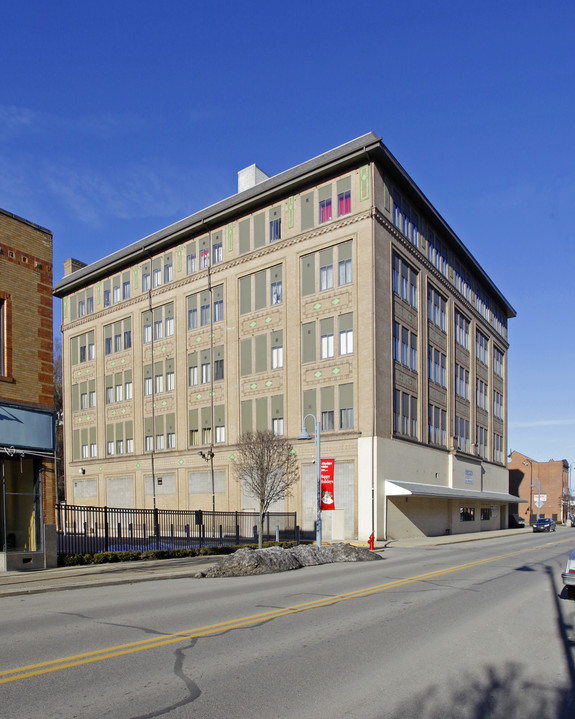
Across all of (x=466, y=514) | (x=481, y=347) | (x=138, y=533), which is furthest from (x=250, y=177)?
(x=466, y=514)

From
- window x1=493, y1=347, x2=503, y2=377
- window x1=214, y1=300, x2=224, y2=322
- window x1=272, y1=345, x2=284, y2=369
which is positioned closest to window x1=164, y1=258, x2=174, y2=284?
window x1=214, y1=300, x2=224, y2=322

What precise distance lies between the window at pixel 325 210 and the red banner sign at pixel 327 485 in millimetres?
18160

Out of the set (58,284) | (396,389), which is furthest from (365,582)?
(58,284)

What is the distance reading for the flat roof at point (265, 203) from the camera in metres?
40.3

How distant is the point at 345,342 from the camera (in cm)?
4059

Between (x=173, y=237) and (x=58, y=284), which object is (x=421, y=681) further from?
(x=58, y=284)

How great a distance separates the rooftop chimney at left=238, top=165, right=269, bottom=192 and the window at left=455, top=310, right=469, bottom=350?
769 inches

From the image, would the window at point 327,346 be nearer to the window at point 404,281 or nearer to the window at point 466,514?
the window at point 404,281

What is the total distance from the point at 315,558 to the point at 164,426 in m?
30.5

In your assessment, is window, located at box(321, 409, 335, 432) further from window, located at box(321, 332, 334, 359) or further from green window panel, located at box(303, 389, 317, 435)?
window, located at box(321, 332, 334, 359)

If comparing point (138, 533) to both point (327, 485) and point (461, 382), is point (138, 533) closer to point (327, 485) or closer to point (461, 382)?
point (327, 485)

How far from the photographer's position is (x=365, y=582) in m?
16.8

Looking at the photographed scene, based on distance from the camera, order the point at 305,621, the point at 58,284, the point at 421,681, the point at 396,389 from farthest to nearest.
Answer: the point at 58,284
the point at 396,389
the point at 305,621
the point at 421,681

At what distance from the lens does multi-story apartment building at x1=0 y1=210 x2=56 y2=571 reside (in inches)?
777
